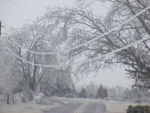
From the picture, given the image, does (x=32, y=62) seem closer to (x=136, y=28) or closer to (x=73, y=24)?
(x=73, y=24)

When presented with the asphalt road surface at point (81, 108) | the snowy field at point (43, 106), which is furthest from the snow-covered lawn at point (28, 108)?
the asphalt road surface at point (81, 108)

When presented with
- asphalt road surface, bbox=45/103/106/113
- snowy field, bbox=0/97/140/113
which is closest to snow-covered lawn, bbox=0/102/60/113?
snowy field, bbox=0/97/140/113

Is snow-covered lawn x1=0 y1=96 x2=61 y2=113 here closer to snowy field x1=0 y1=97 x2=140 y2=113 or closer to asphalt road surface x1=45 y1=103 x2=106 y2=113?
snowy field x1=0 y1=97 x2=140 y2=113

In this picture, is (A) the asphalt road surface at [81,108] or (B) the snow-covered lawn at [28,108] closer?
(A) the asphalt road surface at [81,108]

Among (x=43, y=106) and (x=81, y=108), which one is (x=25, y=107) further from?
(x=81, y=108)

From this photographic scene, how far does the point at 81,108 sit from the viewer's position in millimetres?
4996

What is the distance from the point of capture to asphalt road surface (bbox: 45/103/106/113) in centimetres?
488

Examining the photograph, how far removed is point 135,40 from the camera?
4.79m

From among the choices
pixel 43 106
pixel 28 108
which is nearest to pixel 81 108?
pixel 43 106

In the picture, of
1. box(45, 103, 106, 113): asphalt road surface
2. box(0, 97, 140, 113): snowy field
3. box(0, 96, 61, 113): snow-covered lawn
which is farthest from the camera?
box(0, 96, 61, 113): snow-covered lawn

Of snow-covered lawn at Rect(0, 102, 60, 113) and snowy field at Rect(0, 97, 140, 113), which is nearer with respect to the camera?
snowy field at Rect(0, 97, 140, 113)

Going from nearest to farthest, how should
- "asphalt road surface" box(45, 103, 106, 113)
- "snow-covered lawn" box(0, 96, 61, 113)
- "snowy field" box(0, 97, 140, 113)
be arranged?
"snowy field" box(0, 97, 140, 113) < "asphalt road surface" box(45, 103, 106, 113) < "snow-covered lawn" box(0, 96, 61, 113)

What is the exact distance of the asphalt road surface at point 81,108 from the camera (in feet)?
16.0

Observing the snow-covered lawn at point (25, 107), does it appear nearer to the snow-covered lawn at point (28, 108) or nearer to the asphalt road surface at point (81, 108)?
the snow-covered lawn at point (28, 108)
